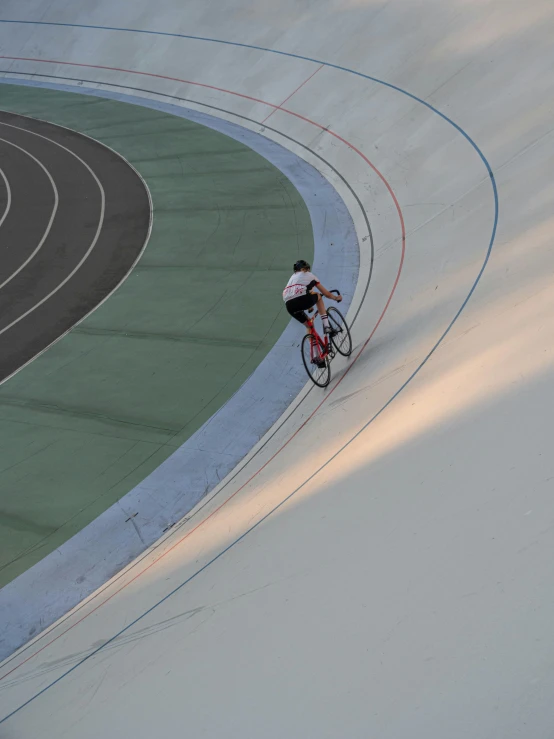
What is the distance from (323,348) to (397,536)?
321 cm

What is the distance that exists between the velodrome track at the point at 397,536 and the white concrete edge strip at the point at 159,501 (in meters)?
0.21

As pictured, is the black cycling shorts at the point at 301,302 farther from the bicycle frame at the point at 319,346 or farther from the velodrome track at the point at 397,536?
the velodrome track at the point at 397,536

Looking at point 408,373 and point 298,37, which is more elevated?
point 298,37

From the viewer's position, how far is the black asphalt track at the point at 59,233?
34.5 ft

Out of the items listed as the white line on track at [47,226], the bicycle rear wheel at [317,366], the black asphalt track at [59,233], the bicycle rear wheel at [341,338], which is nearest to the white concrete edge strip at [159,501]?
the bicycle rear wheel at [317,366]

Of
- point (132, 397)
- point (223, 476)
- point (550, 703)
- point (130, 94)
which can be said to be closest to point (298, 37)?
point (130, 94)

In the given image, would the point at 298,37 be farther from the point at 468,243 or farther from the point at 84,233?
the point at 468,243

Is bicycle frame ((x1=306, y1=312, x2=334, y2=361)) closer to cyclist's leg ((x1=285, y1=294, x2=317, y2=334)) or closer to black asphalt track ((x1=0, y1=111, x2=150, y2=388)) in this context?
cyclist's leg ((x1=285, y1=294, x2=317, y2=334))

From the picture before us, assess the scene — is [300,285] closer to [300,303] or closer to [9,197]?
[300,303]

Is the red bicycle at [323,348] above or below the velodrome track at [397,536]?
above

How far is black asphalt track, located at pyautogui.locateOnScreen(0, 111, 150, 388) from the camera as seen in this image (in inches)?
414

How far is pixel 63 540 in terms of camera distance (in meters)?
6.81

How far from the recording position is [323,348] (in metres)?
7.70

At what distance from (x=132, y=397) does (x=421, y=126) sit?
23.1ft
